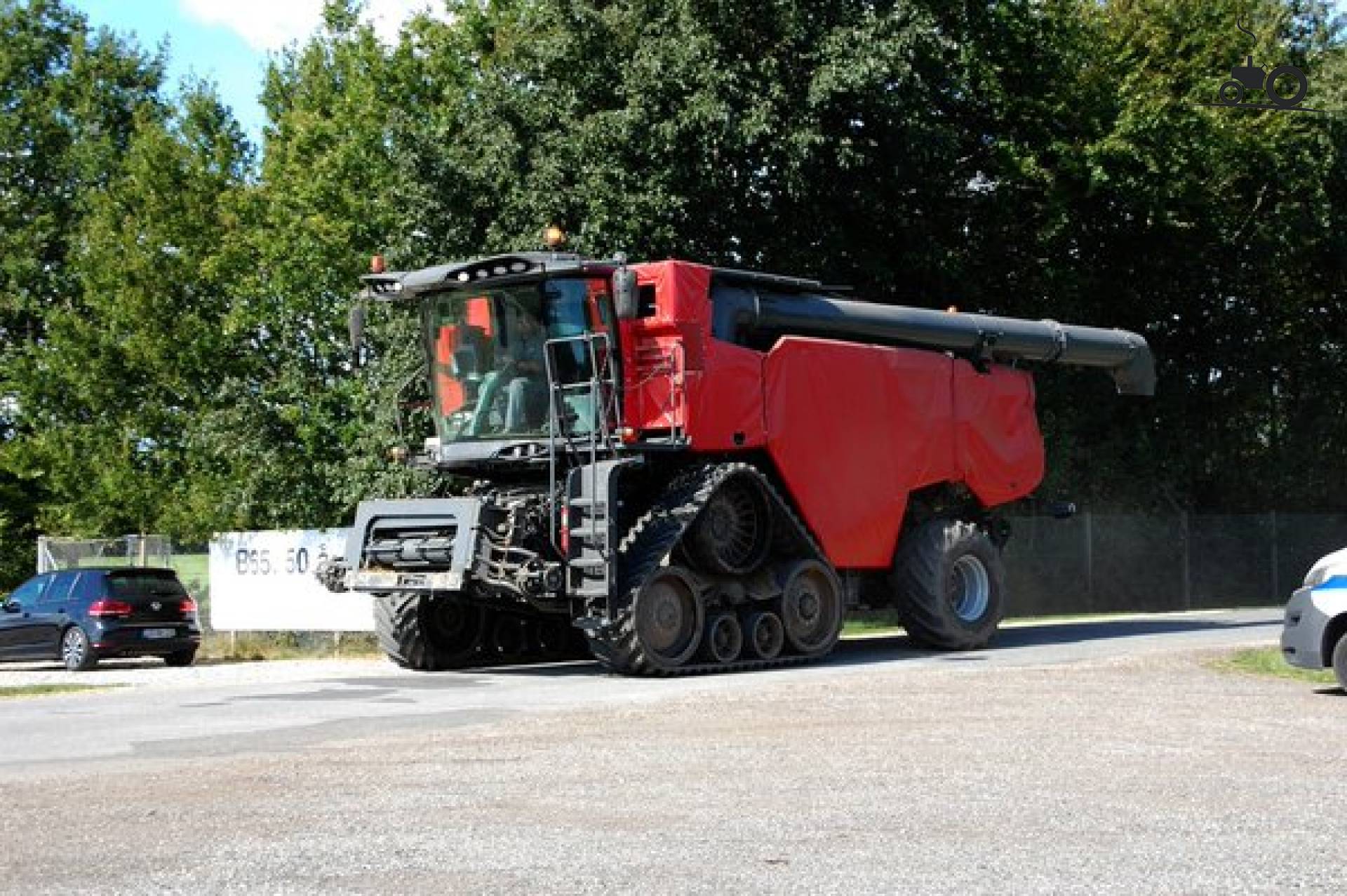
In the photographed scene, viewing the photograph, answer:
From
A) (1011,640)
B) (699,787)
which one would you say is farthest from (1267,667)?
(699,787)

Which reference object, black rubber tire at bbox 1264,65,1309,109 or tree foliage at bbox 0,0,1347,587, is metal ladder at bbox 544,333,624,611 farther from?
black rubber tire at bbox 1264,65,1309,109

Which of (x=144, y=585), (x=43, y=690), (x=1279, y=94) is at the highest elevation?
(x=1279, y=94)

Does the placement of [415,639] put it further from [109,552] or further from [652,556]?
[109,552]

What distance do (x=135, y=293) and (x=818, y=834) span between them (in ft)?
104

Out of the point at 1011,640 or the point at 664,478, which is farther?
the point at 1011,640

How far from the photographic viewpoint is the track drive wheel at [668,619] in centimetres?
1731

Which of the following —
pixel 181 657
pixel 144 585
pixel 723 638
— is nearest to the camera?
pixel 723 638

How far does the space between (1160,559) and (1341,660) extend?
2202cm

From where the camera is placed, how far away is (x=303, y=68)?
38.6 meters

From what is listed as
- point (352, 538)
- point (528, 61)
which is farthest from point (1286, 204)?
point (352, 538)

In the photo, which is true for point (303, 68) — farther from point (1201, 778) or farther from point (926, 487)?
point (1201, 778)

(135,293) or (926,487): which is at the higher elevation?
(135,293)

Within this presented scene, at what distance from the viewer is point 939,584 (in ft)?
67.3

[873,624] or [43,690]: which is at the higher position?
[873,624]
